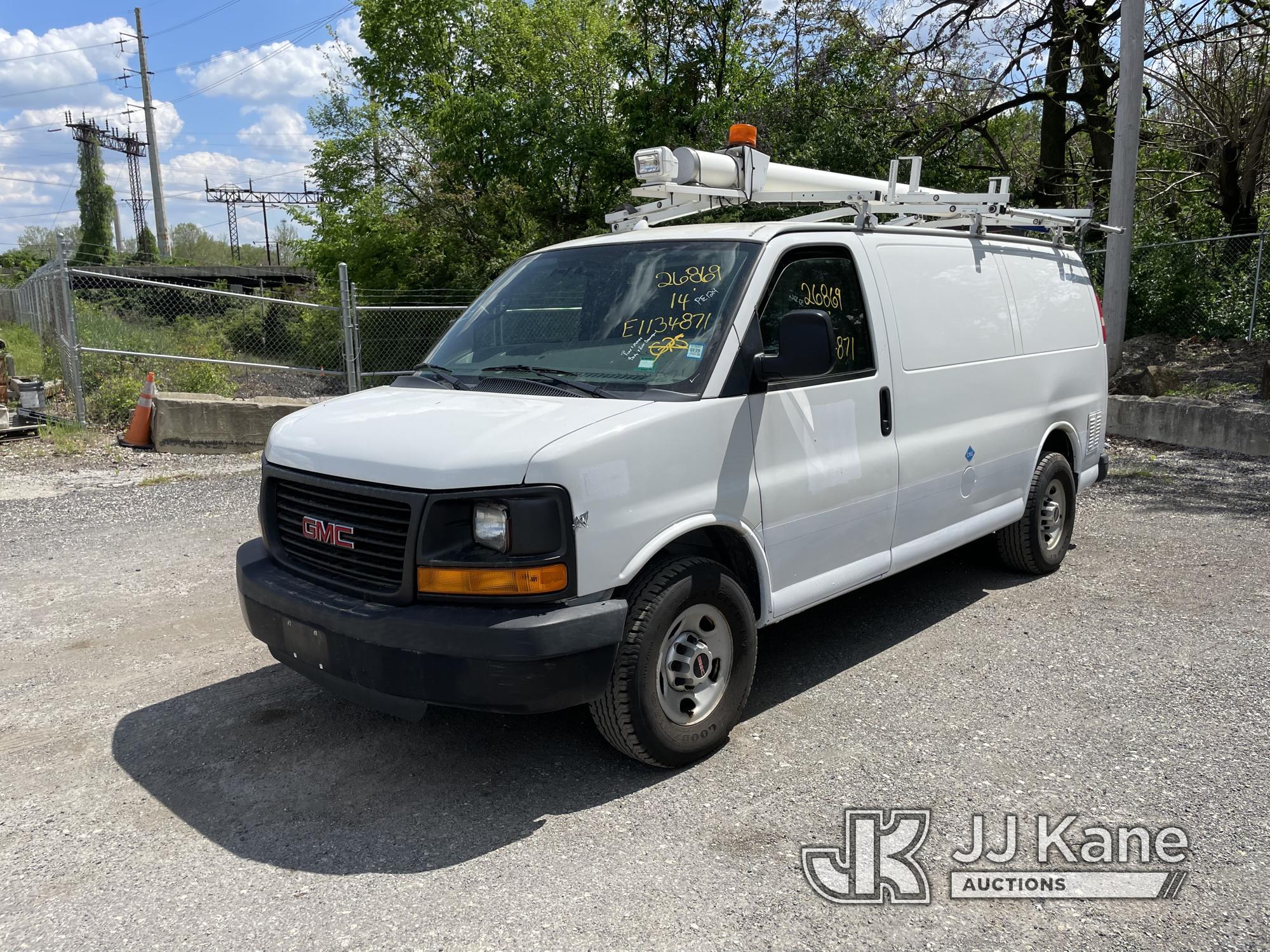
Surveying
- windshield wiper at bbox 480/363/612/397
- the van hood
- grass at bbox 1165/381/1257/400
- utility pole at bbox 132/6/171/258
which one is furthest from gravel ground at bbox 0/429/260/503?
utility pole at bbox 132/6/171/258

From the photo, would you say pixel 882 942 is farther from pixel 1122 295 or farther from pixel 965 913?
pixel 1122 295

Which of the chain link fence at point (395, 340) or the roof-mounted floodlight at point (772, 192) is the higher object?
the roof-mounted floodlight at point (772, 192)

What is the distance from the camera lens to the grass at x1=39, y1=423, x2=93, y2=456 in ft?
34.0

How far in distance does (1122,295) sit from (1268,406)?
2315mm

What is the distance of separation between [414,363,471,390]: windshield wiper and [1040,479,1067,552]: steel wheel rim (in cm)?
391

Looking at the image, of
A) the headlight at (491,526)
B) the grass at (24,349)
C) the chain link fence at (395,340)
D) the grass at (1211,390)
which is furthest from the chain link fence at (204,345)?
the grass at (1211,390)

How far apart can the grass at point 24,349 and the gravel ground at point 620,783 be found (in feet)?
38.8

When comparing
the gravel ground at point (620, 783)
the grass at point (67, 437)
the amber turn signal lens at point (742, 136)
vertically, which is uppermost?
the amber turn signal lens at point (742, 136)

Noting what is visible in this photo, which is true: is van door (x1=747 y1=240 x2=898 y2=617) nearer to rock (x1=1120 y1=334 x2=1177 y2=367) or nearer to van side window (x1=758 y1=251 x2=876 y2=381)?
van side window (x1=758 y1=251 x2=876 y2=381)

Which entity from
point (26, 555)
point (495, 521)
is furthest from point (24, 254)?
point (495, 521)

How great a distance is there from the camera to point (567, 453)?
3318mm

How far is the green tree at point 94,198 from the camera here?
291ft
